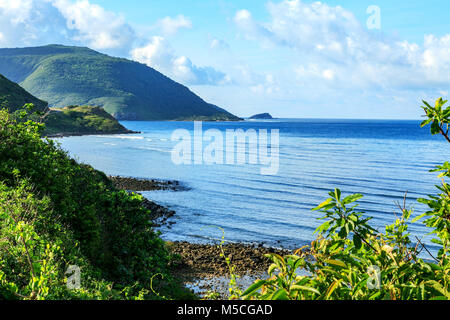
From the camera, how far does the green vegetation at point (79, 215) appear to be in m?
7.06

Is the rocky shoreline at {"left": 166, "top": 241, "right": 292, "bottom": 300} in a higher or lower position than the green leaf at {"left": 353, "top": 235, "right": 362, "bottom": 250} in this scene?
lower

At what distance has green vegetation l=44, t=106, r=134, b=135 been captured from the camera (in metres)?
112

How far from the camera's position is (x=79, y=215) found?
394 inches

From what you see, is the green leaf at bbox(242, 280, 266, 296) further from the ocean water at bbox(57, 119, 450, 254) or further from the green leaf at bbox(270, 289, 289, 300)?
the ocean water at bbox(57, 119, 450, 254)

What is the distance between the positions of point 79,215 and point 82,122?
408ft

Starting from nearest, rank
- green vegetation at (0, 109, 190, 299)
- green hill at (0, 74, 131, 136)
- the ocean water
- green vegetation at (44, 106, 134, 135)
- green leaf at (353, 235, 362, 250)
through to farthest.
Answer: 1. green leaf at (353, 235, 362, 250)
2. green vegetation at (0, 109, 190, 299)
3. the ocean water
4. green hill at (0, 74, 131, 136)
5. green vegetation at (44, 106, 134, 135)

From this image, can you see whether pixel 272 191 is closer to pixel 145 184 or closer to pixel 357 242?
pixel 145 184

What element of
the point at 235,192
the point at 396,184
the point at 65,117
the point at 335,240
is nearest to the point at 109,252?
the point at 335,240

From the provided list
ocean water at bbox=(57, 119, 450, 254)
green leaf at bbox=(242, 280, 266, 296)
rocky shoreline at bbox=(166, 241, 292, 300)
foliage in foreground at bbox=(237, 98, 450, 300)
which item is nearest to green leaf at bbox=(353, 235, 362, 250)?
foliage in foreground at bbox=(237, 98, 450, 300)

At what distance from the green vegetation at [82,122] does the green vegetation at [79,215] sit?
10192cm

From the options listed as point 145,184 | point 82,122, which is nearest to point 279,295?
point 145,184

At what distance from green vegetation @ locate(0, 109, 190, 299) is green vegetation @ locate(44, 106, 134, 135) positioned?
334 feet

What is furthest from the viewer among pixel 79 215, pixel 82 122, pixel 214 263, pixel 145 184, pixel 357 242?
pixel 82 122
